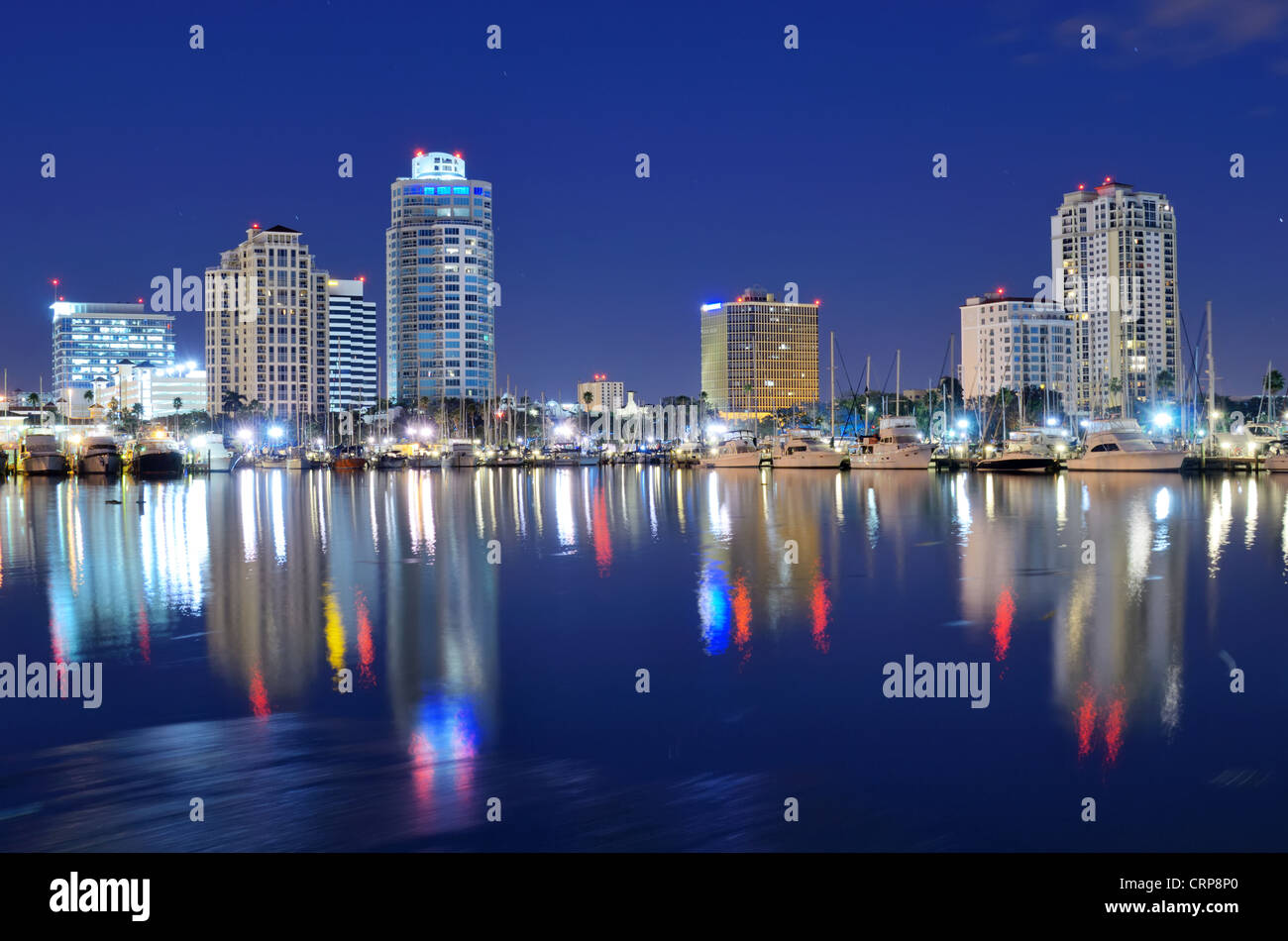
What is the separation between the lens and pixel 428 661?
16.7 m

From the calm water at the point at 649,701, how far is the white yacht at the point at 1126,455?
69514 millimetres

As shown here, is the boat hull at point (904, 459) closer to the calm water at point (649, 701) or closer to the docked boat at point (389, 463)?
the docked boat at point (389, 463)

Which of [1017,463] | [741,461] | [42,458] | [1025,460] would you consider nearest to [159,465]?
[42,458]

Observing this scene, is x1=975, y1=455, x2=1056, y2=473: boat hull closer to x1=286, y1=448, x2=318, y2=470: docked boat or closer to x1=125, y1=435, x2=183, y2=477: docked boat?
x1=125, y1=435, x2=183, y2=477: docked boat

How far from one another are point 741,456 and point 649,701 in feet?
414

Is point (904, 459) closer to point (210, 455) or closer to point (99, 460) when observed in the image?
point (99, 460)

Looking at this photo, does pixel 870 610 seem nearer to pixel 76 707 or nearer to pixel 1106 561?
pixel 1106 561

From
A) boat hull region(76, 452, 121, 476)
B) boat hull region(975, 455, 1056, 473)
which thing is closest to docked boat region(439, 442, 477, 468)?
boat hull region(76, 452, 121, 476)

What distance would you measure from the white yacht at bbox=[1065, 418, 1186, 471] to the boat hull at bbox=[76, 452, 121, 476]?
9513 cm

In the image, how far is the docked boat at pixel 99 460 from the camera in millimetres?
117312

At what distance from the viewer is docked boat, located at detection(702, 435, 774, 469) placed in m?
138
